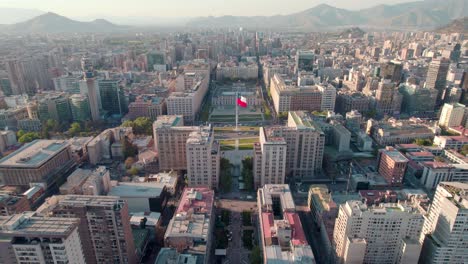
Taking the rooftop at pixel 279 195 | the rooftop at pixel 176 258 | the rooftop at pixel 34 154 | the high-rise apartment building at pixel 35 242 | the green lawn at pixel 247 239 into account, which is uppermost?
the high-rise apartment building at pixel 35 242

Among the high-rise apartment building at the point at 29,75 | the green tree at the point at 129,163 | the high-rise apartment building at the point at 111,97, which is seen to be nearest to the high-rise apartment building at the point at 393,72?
the high-rise apartment building at the point at 111,97

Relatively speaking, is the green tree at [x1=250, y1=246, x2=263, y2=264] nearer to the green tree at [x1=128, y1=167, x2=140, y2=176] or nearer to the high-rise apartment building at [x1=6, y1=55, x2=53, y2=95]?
the green tree at [x1=128, y1=167, x2=140, y2=176]

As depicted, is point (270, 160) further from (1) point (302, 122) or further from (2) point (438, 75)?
(2) point (438, 75)

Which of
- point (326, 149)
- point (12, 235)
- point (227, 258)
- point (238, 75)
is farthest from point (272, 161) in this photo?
point (238, 75)

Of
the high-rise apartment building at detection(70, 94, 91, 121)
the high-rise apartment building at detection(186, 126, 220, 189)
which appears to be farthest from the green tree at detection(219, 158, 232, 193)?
the high-rise apartment building at detection(70, 94, 91, 121)

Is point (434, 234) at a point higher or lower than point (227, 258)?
higher

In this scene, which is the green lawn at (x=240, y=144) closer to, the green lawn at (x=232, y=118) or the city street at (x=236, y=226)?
the green lawn at (x=232, y=118)

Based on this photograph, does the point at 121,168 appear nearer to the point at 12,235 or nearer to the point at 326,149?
the point at 12,235
